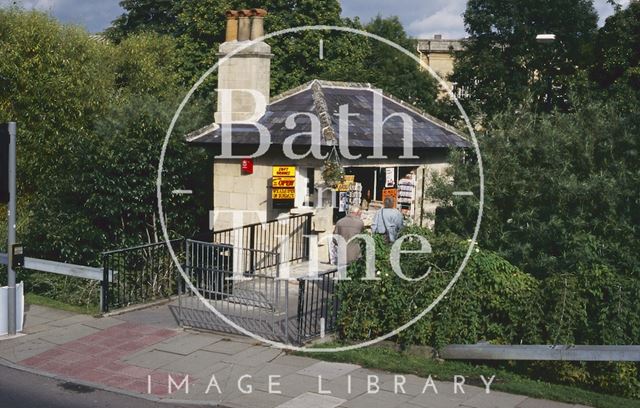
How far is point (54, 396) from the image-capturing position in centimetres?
1020

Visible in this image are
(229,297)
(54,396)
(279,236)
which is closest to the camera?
(54,396)

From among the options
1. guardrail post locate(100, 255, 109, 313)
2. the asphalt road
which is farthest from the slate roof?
the asphalt road

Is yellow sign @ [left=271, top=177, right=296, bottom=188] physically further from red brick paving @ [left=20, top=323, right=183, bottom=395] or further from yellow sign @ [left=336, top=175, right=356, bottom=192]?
red brick paving @ [left=20, top=323, right=183, bottom=395]

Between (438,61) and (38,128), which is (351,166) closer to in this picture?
(38,128)

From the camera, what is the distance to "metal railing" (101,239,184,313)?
14781 millimetres

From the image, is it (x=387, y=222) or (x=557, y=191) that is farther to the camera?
(x=387, y=222)

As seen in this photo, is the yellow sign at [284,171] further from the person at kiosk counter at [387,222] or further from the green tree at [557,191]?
the green tree at [557,191]

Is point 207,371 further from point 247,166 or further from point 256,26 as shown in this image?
point 256,26

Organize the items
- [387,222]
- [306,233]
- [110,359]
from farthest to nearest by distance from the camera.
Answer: [306,233] → [387,222] → [110,359]

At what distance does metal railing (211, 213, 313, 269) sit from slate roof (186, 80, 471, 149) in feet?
5.57

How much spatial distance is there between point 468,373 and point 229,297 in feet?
12.9

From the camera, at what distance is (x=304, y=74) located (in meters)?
37.2

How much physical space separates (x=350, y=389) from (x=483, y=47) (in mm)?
26130

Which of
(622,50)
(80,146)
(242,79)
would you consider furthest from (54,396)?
(622,50)
